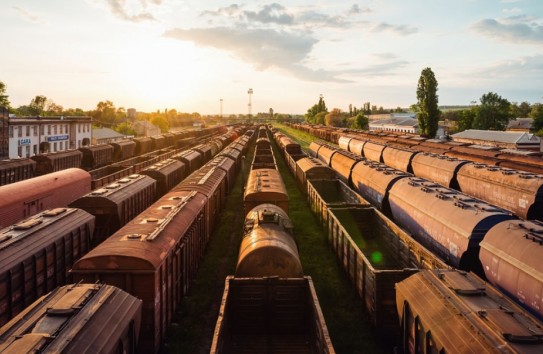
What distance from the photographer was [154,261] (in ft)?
36.3

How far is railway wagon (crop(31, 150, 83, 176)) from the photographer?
3344 cm

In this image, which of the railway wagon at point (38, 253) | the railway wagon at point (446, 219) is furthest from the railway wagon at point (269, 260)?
the railway wagon at point (446, 219)

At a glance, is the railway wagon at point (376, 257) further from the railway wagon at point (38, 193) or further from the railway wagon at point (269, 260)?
the railway wagon at point (38, 193)

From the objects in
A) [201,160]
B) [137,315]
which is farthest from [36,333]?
[201,160]

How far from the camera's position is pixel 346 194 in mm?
27578

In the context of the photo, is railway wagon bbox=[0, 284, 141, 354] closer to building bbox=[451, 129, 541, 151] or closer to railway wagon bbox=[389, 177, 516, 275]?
railway wagon bbox=[389, 177, 516, 275]

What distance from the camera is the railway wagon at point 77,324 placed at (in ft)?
22.5

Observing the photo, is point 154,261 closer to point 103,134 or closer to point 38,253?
point 38,253

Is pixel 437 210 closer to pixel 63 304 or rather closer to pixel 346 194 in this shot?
pixel 346 194

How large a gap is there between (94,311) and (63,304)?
2.50 ft

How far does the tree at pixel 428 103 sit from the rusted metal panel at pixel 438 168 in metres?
47.2

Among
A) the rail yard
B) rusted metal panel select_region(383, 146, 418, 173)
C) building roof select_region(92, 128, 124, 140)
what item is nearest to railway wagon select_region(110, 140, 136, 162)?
the rail yard

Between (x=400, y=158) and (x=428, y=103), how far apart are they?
4561 centimetres

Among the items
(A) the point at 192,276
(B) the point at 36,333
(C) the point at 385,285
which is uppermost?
(B) the point at 36,333
